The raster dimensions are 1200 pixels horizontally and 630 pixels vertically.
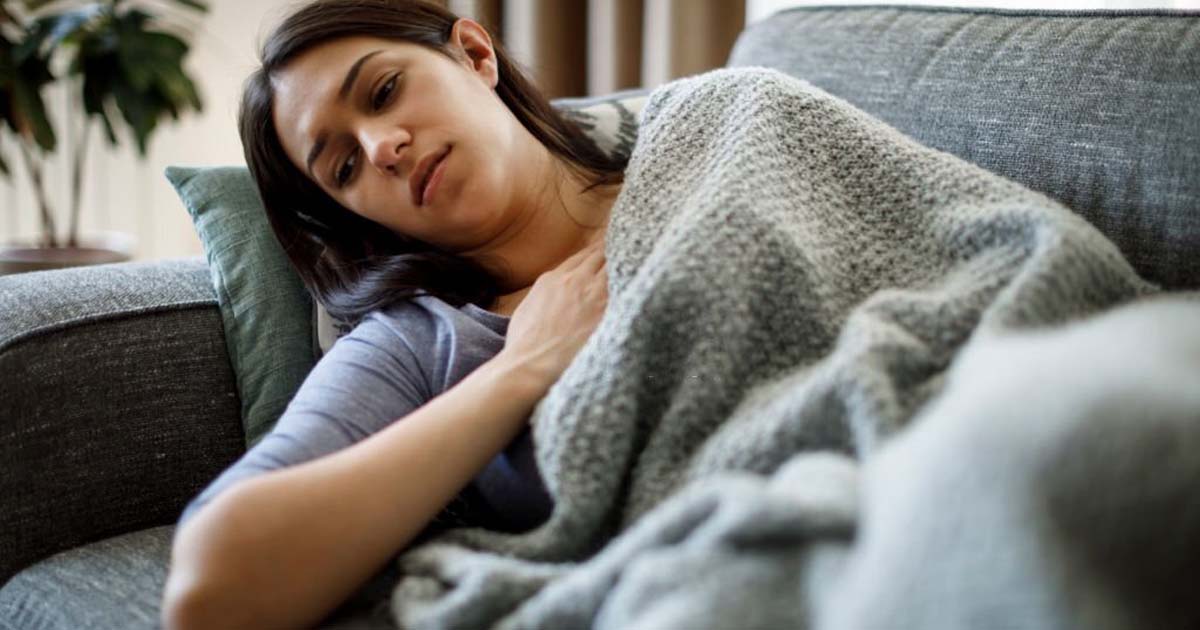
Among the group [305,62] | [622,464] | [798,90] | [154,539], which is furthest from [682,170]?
[154,539]

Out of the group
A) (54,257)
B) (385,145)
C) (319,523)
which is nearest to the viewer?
(319,523)

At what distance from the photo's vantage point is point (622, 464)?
82cm

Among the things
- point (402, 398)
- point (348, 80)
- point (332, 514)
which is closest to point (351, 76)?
point (348, 80)

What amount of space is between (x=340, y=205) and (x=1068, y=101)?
76 cm

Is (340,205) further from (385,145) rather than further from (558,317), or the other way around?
(558,317)

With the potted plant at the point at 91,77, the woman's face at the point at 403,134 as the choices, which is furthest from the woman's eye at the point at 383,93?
the potted plant at the point at 91,77

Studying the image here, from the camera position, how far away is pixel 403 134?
3.55 ft

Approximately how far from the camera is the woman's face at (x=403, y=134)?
1.10 meters

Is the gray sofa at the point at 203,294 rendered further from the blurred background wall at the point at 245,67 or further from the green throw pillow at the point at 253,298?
the blurred background wall at the point at 245,67

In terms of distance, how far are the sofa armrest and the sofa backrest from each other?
29.1 inches

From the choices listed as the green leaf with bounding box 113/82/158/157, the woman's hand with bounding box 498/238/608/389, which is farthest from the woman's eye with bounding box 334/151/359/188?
the green leaf with bounding box 113/82/158/157

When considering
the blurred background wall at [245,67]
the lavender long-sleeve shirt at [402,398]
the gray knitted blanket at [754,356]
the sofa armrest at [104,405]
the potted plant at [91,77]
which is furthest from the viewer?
the potted plant at [91,77]

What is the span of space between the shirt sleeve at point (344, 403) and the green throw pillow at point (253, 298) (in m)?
0.15

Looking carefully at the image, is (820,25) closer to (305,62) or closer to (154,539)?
(305,62)
